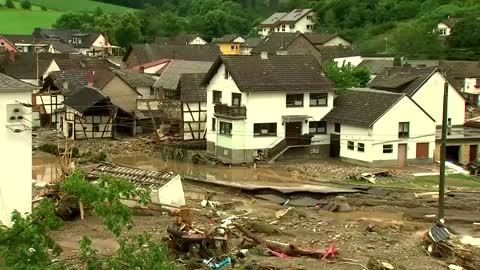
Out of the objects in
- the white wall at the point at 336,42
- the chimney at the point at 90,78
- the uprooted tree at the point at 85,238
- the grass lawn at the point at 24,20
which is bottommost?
the uprooted tree at the point at 85,238

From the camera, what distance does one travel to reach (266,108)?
40594 millimetres

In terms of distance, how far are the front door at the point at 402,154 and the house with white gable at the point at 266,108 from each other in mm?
4448

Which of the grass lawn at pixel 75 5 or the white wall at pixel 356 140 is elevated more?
the grass lawn at pixel 75 5

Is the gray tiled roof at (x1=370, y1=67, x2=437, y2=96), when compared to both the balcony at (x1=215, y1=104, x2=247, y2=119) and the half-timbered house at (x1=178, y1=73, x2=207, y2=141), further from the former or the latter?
the half-timbered house at (x1=178, y1=73, x2=207, y2=141)

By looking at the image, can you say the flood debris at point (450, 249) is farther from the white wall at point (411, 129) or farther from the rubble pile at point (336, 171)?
the white wall at point (411, 129)

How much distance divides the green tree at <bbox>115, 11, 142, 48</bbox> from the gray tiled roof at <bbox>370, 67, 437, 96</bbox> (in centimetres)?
5592

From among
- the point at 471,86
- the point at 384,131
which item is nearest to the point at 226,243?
the point at 384,131

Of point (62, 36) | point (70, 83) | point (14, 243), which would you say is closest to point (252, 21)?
point (62, 36)

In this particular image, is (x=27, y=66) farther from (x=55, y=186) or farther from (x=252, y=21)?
(x=252, y=21)

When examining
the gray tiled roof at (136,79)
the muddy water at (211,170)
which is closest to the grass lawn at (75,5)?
the gray tiled roof at (136,79)

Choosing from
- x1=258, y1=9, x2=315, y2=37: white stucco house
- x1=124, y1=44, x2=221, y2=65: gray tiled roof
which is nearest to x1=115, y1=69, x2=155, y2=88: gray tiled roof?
x1=124, y1=44, x2=221, y2=65: gray tiled roof

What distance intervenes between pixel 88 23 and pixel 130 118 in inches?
2751

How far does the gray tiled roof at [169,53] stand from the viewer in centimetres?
7188

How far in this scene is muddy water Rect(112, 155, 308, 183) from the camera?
1432 inches
